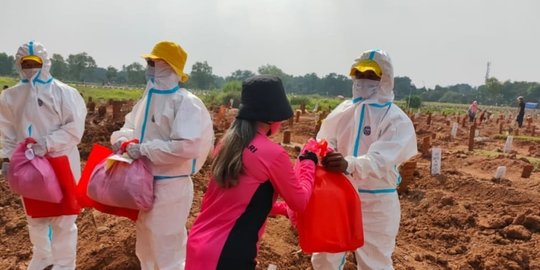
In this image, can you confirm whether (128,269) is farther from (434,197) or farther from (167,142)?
(434,197)

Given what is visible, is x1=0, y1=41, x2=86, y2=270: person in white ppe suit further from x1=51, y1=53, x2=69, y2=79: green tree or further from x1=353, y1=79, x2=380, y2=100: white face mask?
x1=51, y1=53, x2=69, y2=79: green tree

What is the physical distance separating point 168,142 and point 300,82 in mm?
99175

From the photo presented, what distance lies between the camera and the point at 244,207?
2260 millimetres

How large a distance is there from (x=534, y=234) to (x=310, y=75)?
99.0m

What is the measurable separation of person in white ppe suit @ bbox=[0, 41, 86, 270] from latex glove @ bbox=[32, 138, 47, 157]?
69mm

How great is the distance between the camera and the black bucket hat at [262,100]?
7.40ft

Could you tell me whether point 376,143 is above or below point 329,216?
above

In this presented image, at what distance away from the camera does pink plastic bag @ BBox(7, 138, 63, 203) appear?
3.45m

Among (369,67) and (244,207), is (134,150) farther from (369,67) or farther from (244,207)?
(369,67)

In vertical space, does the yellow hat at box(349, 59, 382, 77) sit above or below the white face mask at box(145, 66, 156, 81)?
above

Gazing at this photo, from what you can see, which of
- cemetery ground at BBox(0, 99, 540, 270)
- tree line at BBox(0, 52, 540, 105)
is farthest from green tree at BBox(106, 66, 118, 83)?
cemetery ground at BBox(0, 99, 540, 270)

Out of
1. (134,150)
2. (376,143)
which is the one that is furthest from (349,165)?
(134,150)

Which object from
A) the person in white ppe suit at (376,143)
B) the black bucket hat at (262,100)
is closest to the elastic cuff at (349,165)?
the person in white ppe suit at (376,143)

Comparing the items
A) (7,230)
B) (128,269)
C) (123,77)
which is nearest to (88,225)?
(7,230)
